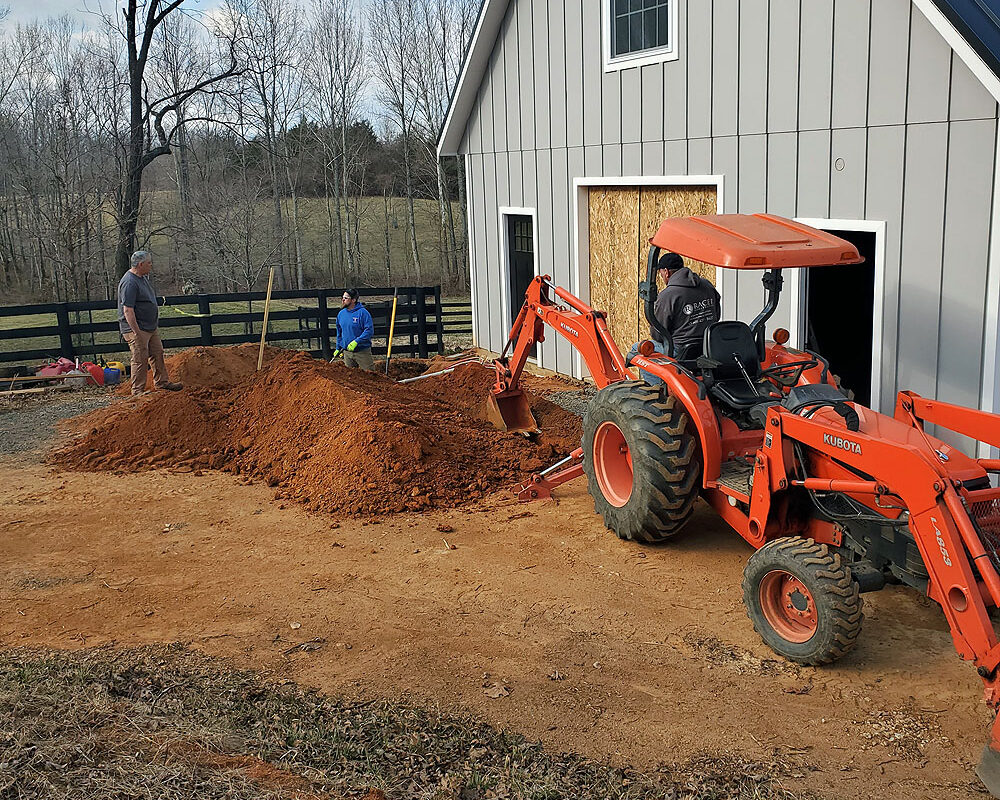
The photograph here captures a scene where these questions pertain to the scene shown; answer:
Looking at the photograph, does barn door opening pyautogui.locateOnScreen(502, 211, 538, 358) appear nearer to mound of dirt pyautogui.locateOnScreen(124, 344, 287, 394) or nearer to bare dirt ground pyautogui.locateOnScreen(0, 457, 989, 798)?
mound of dirt pyautogui.locateOnScreen(124, 344, 287, 394)

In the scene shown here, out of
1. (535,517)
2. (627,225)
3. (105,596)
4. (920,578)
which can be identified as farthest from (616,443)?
(627,225)

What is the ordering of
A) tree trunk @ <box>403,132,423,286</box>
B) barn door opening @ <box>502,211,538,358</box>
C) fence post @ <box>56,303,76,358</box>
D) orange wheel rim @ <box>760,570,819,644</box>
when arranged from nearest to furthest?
orange wheel rim @ <box>760,570,819,644</box>
barn door opening @ <box>502,211,538,358</box>
fence post @ <box>56,303,76,358</box>
tree trunk @ <box>403,132,423,286</box>

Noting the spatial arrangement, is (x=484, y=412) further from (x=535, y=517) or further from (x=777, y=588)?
(x=777, y=588)

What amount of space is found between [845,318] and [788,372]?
420 cm

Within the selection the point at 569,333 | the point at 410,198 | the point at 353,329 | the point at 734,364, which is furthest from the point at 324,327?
the point at 410,198

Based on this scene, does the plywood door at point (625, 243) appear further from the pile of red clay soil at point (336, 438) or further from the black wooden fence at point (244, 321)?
the black wooden fence at point (244, 321)

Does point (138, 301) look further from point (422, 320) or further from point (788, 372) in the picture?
point (788, 372)

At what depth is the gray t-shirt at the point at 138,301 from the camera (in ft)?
42.2

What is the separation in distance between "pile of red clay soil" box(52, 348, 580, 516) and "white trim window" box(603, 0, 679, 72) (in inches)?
174

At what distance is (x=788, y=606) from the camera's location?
18.7 ft

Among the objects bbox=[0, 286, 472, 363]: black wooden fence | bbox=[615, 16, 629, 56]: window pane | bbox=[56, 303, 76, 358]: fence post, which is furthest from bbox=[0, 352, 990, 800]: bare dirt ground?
bbox=[0, 286, 472, 363]: black wooden fence

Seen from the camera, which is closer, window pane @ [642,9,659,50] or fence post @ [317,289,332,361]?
window pane @ [642,9,659,50]

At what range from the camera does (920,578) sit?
203 inches

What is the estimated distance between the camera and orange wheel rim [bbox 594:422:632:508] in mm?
7688
